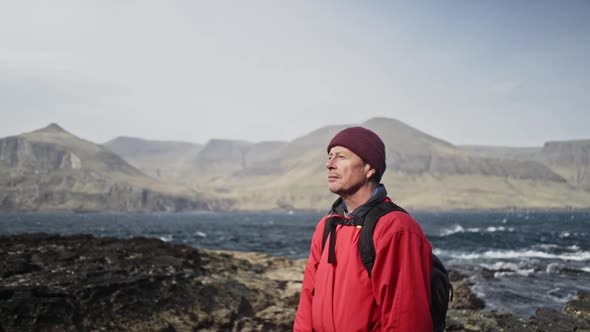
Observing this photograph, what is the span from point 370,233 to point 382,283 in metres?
0.43

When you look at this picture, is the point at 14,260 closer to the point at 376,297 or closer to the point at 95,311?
the point at 95,311

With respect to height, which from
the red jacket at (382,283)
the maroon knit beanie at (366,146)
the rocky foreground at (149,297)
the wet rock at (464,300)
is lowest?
the wet rock at (464,300)

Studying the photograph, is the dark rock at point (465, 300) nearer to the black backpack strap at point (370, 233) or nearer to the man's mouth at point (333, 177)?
the man's mouth at point (333, 177)

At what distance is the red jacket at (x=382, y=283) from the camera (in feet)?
10.6

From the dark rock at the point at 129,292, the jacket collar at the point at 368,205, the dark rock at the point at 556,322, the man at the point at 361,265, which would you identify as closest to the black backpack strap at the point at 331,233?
the man at the point at 361,265

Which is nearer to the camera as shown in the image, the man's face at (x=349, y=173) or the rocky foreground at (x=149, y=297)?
the man's face at (x=349, y=173)

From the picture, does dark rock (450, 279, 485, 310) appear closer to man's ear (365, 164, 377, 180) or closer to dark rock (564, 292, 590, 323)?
dark rock (564, 292, 590, 323)

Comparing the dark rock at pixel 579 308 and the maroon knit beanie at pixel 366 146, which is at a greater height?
the maroon knit beanie at pixel 366 146

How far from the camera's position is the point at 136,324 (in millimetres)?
9617

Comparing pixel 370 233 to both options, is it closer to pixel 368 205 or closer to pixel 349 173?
pixel 368 205

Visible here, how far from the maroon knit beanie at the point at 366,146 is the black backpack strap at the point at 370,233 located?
466 millimetres

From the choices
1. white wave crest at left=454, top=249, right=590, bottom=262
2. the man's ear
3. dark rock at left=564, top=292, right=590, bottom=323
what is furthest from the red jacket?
white wave crest at left=454, top=249, right=590, bottom=262

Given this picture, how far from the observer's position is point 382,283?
331 cm

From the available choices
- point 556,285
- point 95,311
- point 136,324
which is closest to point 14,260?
point 95,311
